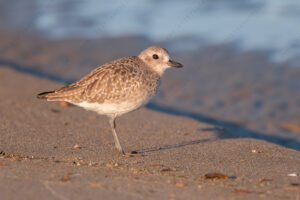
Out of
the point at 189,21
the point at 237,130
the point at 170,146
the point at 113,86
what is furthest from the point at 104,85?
the point at 189,21

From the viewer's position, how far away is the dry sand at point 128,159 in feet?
15.4

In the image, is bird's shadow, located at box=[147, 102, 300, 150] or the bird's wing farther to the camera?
bird's shadow, located at box=[147, 102, 300, 150]

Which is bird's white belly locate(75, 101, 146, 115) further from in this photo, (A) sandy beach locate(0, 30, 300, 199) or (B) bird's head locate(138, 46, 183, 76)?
(B) bird's head locate(138, 46, 183, 76)

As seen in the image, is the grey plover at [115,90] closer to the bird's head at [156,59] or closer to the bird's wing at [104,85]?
the bird's wing at [104,85]

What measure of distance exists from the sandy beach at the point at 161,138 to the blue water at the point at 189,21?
0.90 m

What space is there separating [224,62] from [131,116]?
5.41 m

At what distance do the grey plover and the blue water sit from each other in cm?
716

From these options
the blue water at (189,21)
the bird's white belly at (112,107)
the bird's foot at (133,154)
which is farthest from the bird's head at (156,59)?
the blue water at (189,21)

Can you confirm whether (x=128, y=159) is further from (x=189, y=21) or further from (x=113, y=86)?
(x=189, y=21)

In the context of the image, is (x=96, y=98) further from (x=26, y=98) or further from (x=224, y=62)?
(x=224, y=62)

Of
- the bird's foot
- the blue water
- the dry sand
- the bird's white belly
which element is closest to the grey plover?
the bird's white belly

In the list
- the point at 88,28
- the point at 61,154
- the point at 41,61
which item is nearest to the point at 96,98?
the point at 61,154

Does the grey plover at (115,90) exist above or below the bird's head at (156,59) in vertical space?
below

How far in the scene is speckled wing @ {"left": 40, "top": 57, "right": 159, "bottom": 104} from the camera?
6840 millimetres
